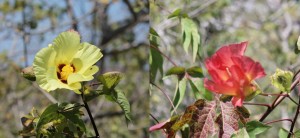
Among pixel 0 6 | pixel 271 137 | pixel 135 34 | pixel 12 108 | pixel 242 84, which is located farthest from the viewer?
pixel 271 137

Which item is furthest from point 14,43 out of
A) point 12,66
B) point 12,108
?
point 12,108

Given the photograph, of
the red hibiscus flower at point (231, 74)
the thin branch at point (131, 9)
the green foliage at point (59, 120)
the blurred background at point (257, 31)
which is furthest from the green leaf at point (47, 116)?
the blurred background at point (257, 31)

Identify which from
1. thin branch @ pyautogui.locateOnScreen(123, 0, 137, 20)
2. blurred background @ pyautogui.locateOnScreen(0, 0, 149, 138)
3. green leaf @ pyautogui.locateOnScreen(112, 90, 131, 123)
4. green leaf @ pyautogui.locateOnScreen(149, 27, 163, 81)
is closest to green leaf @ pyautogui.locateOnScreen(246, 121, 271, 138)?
green leaf @ pyautogui.locateOnScreen(112, 90, 131, 123)

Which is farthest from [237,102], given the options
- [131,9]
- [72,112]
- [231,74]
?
[131,9]

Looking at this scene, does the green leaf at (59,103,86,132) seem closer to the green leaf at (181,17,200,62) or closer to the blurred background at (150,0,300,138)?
the green leaf at (181,17,200,62)

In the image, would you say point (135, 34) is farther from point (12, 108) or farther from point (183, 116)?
point (183, 116)

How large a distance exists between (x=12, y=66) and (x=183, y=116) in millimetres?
889

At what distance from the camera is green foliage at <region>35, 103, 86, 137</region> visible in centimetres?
33

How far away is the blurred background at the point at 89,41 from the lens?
0.93 metres

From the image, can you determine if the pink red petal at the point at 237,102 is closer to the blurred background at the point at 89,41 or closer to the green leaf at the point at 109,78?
the green leaf at the point at 109,78

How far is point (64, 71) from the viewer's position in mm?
329

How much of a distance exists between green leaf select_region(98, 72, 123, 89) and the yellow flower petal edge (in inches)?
0.6

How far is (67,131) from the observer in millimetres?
362

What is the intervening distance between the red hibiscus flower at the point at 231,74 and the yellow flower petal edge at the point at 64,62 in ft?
0.29
